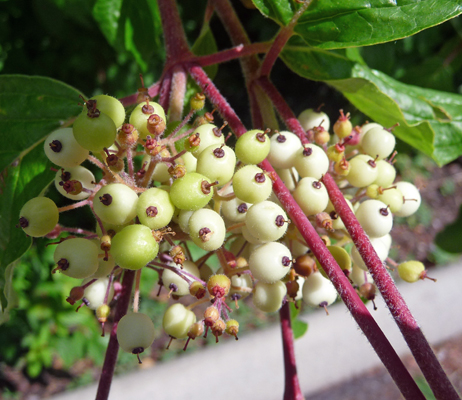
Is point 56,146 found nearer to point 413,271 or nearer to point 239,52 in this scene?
point 239,52

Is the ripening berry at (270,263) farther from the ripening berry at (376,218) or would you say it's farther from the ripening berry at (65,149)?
the ripening berry at (65,149)

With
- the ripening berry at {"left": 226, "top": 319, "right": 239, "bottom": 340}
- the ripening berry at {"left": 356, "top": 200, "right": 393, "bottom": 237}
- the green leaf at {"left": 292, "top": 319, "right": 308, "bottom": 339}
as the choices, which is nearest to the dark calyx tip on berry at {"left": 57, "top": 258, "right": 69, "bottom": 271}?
the ripening berry at {"left": 226, "top": 319, "right": 239, "bottom": 340}

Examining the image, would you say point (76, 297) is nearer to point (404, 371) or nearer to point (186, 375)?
point (404, 371)

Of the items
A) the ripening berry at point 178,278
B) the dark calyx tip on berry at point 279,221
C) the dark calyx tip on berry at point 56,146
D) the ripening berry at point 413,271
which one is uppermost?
the dark calyx tip on berry at point 56,146

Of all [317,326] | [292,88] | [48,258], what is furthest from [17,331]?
[292,88]

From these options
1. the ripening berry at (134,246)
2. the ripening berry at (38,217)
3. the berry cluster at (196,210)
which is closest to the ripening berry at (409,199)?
the berry cluster at (196,210)

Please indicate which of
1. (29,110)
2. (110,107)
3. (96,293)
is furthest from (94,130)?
(29,110)
